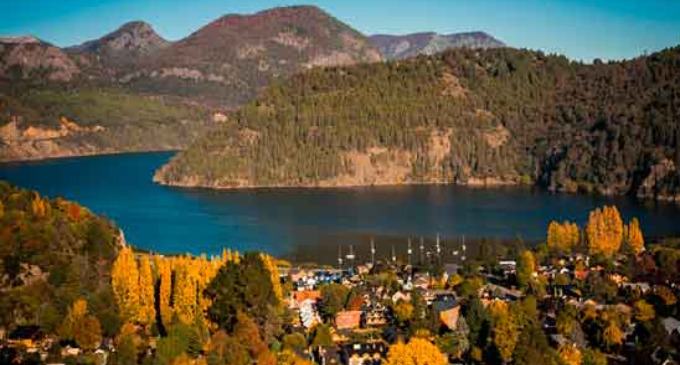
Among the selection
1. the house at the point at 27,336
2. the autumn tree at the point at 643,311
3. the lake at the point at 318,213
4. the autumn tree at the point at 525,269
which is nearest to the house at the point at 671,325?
the autumn tree at the point at 643,311

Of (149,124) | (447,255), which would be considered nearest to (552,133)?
(447,255)

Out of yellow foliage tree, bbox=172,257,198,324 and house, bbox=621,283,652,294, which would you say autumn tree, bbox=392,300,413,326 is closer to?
yellow foliage tree, bbox=172,257,198,324

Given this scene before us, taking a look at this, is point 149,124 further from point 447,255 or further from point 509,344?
point 509,344

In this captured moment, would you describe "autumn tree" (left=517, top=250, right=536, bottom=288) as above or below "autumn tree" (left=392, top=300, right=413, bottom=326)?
above

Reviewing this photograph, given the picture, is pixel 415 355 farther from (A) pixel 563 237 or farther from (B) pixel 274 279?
(A) pixel 563 237

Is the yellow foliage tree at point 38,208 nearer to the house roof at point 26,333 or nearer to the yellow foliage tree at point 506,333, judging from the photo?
the house roof at point 26,333

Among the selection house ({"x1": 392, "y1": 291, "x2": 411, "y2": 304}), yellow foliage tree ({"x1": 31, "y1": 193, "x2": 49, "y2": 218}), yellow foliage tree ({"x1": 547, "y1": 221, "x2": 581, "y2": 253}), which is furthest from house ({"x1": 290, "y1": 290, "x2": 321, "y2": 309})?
yellow foliage tree ({"x1": 547, "y1": 221, "x2": 581, "y2": 253})

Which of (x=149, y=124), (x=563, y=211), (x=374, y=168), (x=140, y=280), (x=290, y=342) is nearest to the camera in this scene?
(x=290, y=342)
